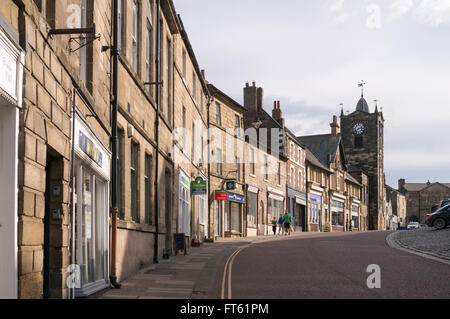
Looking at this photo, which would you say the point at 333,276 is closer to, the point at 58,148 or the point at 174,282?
the point at 174,282

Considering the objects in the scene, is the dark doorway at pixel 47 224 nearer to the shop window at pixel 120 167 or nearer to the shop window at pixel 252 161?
the shop window at pixel 120 167

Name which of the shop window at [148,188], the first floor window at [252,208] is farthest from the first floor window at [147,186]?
the first floor window at [252,208]

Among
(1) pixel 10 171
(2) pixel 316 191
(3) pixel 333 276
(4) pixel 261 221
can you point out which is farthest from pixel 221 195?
(2) pixel 316 191

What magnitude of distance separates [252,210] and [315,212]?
62.6ft

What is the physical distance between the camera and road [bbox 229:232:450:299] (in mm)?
9328

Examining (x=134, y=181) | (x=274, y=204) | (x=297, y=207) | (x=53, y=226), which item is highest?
(x=134, y=181)

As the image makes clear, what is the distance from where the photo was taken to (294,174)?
5081 centimetres

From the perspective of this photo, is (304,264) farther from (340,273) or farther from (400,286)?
(400,286)

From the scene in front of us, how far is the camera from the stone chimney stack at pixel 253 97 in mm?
47062

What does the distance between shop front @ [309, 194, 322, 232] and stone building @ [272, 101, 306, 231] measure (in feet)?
6.03

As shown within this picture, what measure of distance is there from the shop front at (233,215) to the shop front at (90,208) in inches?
905
